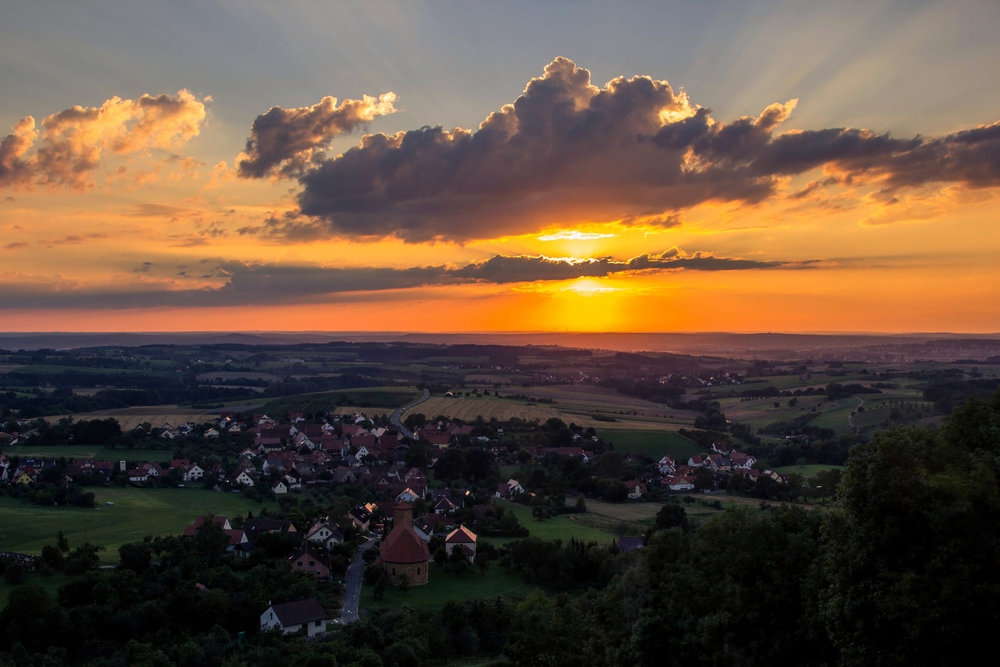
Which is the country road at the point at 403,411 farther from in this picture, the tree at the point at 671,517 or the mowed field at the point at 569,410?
the tree at the point at 671,517

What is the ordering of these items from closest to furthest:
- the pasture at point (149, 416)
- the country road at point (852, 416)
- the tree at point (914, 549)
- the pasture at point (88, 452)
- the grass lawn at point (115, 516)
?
the tree at point (914, 549) → the grass lawn at point (115, 516) → the pasture at point (88, 452) → the country road at point (852, 416) → the pasture at point (149, 416)

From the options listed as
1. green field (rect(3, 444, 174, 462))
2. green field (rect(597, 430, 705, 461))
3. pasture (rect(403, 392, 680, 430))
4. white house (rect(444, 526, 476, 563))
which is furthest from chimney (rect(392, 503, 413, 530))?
pasture (rect(403, 392, 680, 430))

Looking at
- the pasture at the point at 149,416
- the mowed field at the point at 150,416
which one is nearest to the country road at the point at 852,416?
the pasture at the point at 149,416

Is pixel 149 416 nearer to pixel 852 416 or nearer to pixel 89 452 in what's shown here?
pixel 89 452

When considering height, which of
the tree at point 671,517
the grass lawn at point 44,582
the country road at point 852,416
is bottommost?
the tree at point 671,517

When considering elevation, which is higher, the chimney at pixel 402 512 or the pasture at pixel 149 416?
the pasture at pixel 149 416

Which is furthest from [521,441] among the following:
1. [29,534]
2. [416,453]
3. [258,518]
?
[29,534]

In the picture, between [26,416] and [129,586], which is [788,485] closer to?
A: [129,586]

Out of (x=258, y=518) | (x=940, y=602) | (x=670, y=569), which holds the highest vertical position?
(x=940, y=602)
